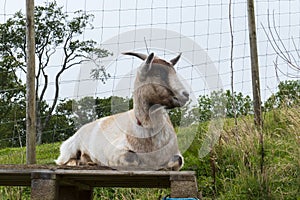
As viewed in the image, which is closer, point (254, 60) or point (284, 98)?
point (254, 60)

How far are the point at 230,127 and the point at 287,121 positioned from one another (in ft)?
2.33

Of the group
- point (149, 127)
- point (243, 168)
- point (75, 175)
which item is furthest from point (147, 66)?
point (243, 168)

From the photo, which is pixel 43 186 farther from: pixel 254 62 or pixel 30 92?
pixel 254 62

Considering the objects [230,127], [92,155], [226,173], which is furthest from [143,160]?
[230,127]

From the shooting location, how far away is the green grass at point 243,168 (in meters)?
4.16

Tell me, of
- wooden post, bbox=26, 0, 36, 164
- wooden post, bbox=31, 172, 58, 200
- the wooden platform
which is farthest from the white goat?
wooden post, bbox=26, 0, 36, 164

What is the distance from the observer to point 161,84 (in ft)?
8.65

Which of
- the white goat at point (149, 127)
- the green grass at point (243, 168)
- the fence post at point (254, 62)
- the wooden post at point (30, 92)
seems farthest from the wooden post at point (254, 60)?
the white goat at point (149, 127)

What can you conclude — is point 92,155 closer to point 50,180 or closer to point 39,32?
point 50,180

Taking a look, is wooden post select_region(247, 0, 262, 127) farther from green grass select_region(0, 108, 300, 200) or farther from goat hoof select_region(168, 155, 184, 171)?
goat hoof select_region(168, 155, 184, 171)

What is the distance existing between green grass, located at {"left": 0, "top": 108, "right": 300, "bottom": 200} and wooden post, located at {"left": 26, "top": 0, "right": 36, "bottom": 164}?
35cm

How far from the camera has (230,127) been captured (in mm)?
5227

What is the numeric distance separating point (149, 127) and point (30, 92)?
1.97 m

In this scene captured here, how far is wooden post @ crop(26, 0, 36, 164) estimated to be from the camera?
436 centimetres
